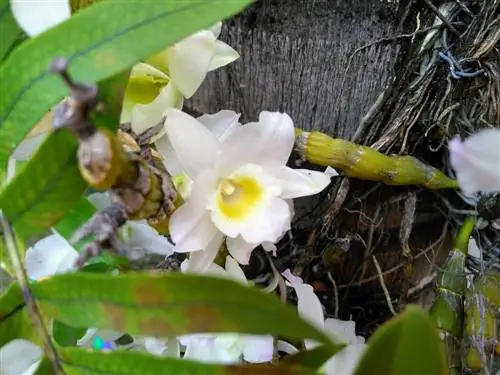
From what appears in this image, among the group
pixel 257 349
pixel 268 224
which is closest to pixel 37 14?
pixel 268 224

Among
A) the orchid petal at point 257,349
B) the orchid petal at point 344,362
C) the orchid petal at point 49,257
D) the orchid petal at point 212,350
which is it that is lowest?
the orchid petal at point 344,362

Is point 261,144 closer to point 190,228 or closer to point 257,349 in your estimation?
point 190,228

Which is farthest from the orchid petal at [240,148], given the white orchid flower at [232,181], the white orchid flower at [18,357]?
the white orchid flower at [18,357]

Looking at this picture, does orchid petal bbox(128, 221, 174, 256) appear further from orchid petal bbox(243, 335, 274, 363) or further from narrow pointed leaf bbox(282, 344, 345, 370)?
narrow pointed leaf bbox(282, 344, 345, 370)

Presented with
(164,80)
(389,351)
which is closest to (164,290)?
(389,351)

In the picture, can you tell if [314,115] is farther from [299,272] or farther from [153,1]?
[153,1]

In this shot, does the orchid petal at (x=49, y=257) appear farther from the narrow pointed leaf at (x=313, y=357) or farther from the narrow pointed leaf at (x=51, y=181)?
the narrow pointed leaf at (x=313, y=357)

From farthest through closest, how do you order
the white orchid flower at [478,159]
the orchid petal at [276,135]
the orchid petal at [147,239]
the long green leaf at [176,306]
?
1. the orchid petal at [147,239]
2. the orchid petal at [276,135]
3. the white orchid flower at [478,159]
4. the long green leaf at [176,306]
